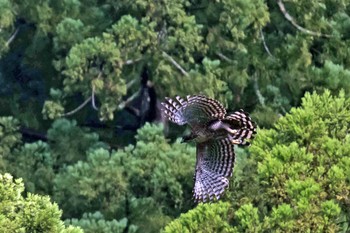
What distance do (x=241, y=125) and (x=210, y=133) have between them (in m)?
0.34

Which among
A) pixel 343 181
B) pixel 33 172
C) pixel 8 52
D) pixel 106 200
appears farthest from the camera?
pixel 8 52

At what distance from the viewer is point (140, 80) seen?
29453 mm

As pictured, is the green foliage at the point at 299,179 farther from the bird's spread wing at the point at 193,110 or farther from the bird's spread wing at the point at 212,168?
the bird's spread wing at the point at 193,110

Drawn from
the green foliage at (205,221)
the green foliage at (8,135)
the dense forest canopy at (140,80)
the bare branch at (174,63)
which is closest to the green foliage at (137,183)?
the dense forest canopy at (140,80)

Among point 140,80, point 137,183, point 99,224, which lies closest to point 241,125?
point 99,224

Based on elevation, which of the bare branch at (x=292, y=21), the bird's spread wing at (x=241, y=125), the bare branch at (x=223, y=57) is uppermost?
the bird's spread wing at (x=241, y=125)

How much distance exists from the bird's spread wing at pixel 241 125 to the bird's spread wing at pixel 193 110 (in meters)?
0.12

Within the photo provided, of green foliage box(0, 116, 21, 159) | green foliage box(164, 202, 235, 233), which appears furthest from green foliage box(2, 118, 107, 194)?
green foliage box(164, 202, 235, 233)

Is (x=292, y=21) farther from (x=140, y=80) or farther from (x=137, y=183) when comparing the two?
(x=137, y=183)

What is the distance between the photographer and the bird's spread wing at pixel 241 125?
1742 cm

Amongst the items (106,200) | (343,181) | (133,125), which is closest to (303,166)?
(343,181)

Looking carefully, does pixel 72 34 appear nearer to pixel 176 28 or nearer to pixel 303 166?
pixel 176 28

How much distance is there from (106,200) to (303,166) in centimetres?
706

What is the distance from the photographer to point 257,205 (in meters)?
21.2
